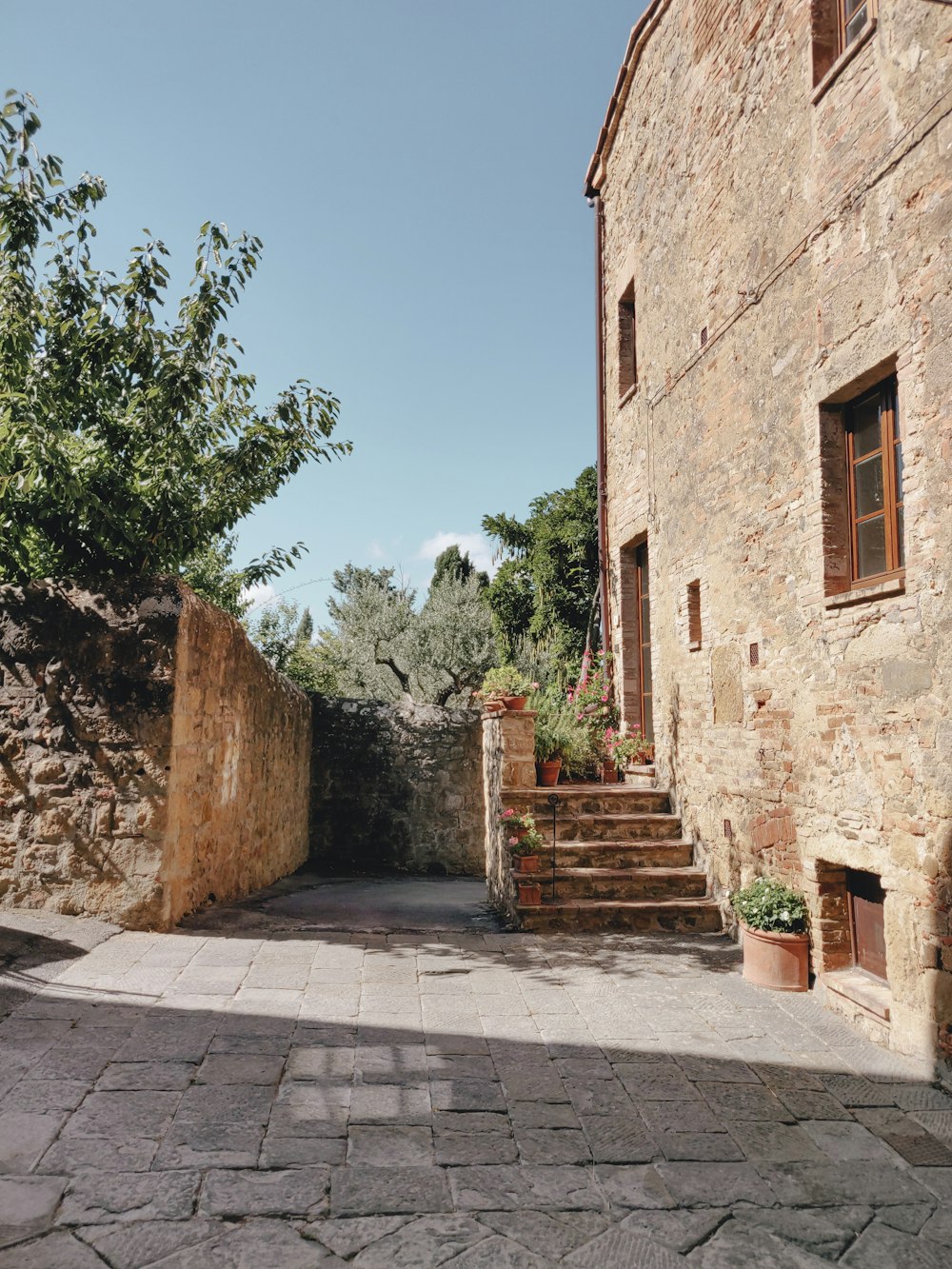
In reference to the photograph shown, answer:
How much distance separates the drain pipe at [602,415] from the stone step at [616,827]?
2.39 metres

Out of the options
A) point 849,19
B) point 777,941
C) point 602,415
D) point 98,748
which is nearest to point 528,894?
point 777,941

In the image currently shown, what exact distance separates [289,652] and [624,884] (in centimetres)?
1345

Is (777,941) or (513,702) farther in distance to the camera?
(513,702)

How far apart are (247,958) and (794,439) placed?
4540mm

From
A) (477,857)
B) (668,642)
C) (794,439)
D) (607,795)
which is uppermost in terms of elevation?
(794,439)

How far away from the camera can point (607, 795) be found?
7.14 meters

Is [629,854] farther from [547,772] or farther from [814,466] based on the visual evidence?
[814,466]

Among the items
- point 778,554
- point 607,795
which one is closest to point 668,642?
point 607,795

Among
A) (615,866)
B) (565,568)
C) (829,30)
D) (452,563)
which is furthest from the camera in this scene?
(452,563)

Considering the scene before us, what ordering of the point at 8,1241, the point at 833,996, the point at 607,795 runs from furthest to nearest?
the point at 607,795 < the point at 833,996 < the point at 8,1241

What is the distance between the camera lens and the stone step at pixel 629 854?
660cm

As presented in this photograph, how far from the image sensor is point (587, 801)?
712 centimetres

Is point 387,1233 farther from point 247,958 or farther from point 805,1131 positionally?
point 247,958

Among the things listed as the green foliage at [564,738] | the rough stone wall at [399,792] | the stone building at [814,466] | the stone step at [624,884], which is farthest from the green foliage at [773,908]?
the rough stone wall at [399,792]
